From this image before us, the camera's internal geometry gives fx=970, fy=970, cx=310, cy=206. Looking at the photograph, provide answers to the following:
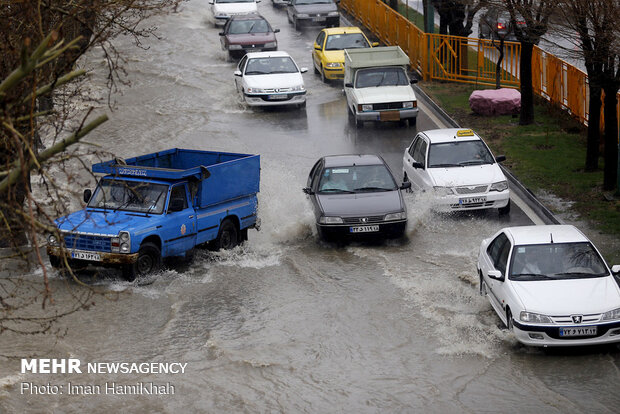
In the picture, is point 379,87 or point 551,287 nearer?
point 551,287

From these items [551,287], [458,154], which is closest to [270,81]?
[458,154]

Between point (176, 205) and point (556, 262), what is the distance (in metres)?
6.56

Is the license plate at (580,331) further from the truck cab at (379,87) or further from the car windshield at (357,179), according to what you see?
the truck cab at (379,87)

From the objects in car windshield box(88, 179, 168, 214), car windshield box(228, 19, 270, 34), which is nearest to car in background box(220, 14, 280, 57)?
car windshield box(228, 19, 270, 34)

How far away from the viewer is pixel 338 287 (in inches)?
617

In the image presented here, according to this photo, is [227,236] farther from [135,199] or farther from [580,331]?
[580,331]

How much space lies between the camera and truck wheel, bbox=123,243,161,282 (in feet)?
50.8

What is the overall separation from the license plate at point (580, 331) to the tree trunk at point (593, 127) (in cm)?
885

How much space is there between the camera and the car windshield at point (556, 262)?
12914 millimetres

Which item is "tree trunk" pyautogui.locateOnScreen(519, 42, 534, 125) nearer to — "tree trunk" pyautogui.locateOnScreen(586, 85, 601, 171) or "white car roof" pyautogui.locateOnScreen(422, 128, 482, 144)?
"tree trunk" pyautogui.locateOnScreen(586, 85, 601, 171)

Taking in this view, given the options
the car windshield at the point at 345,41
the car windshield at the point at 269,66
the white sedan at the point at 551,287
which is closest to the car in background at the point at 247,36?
the car windshield at the point at 345,41

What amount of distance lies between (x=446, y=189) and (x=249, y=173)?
12.9 feet

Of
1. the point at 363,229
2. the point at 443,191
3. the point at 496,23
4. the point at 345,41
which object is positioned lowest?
the point at 363,229

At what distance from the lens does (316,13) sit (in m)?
41.5
